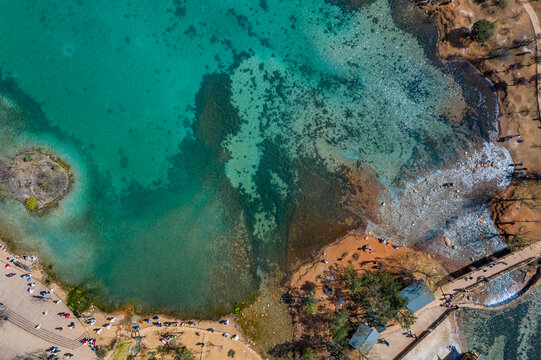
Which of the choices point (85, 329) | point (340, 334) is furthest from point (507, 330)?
point (85, 329)

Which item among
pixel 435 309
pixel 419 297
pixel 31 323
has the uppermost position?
pixel 31 323

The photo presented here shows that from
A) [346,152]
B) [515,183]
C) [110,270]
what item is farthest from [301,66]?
[110,270]

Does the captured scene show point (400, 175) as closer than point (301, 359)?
No

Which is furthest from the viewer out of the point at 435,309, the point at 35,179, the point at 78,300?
the point at 435,309

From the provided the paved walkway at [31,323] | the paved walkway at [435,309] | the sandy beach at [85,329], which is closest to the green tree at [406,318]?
the paved walkway at [435,309]

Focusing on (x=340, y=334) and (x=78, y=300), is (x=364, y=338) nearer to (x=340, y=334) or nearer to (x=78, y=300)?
(x=340, y=334)

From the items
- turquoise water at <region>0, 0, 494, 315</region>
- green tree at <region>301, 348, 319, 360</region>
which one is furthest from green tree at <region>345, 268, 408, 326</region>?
green tree at <region>301, 348, 319, 360</region>

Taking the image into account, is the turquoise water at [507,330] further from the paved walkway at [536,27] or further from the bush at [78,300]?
the bush at [78,300]

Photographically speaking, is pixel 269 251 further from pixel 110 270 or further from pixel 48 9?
pixel 48 9
